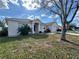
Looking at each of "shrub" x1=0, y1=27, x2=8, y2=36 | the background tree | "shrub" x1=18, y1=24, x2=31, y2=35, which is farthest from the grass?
"shrub" x1=0, y1=27, x2=8, y2=36

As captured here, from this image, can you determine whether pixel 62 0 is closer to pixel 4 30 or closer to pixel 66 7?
pixel 66 7

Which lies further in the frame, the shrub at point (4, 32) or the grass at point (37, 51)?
the shrub at point (4, 32)

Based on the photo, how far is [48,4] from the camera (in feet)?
70.7

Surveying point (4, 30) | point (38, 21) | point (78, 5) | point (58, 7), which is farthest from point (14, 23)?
point (78, 5)

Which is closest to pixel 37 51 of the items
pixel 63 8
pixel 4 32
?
pixel 63 8

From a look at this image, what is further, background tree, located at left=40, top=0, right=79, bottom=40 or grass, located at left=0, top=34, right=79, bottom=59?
background tree, located at left=40, top=0, right=79, bottom=40

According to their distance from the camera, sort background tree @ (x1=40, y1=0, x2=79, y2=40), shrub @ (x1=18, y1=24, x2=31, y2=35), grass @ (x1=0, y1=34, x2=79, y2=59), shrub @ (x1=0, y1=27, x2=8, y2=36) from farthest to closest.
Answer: shrub @ (x1=0, y1=27, x2=8, y2=36), shrub @ (x1=18, y1=24, x2=31, y2=35), background tree @ (x1=40, y1=0, x2=79, y2=40), grass @ (x1=0, y1=34, x2=79, y2=59)

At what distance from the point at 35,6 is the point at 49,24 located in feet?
85.4

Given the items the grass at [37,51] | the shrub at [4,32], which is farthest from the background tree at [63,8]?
the shrub at [4,32]

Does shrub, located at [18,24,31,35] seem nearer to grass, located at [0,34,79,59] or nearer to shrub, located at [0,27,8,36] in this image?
shrub, located at [0,27,8,36]

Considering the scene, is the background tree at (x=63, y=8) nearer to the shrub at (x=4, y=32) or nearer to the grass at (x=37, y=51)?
the grass at (x=37, y=51)

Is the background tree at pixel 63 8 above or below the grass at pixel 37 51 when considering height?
above

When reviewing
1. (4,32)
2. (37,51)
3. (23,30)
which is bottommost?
(37,51)

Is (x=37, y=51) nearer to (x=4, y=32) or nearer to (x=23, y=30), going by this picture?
(x=23, y=30)
